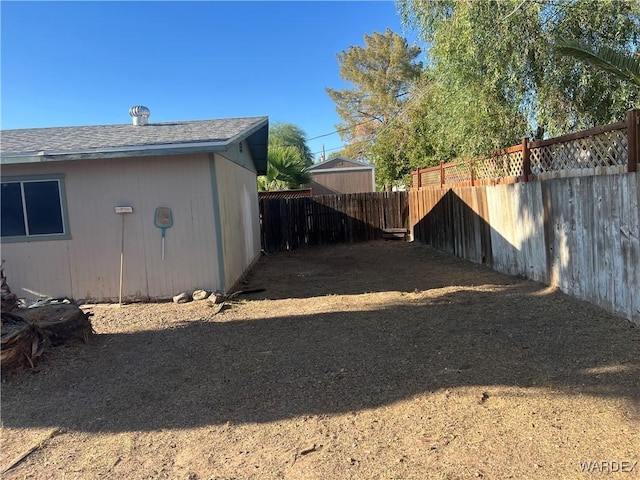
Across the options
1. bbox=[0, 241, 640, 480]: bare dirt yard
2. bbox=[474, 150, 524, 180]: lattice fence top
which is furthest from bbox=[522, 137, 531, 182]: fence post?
bbox=[0, 241, 640, 480]: bare dirt yard

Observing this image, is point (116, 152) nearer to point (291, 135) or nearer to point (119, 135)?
point (119, 135)

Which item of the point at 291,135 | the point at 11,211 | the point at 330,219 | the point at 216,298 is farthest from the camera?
the point at 291,135

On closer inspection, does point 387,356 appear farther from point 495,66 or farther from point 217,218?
point 495,66

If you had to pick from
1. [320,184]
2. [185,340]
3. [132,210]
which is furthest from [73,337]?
[320,184]

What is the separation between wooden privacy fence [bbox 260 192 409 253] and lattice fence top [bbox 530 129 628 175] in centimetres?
883

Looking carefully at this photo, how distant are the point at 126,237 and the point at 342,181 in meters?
21.9

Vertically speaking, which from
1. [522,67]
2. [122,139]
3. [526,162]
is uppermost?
[522,67]

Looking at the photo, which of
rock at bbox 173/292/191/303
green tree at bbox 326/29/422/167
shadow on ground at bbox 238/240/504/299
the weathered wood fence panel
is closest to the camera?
the weathered wood fence panel

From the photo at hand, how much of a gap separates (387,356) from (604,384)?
1824 mm

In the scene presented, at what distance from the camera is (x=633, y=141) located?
192 inches

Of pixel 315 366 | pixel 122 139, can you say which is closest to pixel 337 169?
pixel 122 139

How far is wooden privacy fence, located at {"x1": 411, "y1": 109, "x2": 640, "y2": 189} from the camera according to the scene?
510cm

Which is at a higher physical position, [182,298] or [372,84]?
[372,84]

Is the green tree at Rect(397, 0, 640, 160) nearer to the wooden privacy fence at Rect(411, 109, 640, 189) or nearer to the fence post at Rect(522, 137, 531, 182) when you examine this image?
the wooden privacy fence at Rect(411, 109, 640, 189)
